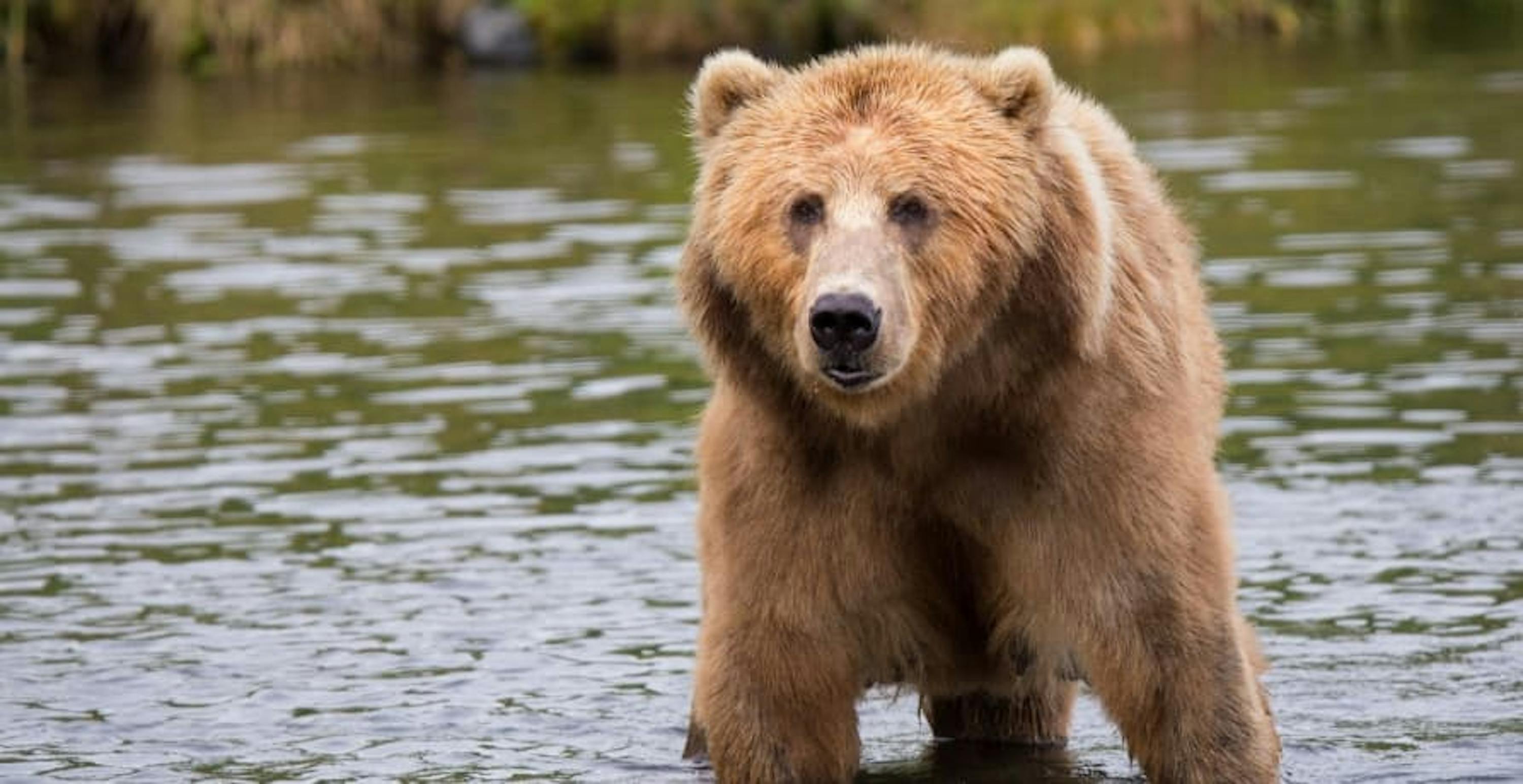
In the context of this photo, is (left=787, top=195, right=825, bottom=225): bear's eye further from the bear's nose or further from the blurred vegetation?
the blurred vegetation

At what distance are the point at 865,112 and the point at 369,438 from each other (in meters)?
7.03

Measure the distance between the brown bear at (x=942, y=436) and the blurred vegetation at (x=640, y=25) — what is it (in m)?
26.3

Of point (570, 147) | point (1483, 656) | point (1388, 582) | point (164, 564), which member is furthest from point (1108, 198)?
point (570, 147)

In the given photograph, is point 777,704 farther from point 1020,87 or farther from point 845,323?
point 1020,87

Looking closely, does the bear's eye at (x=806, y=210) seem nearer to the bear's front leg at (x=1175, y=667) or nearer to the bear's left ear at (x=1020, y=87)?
the bear's left ear at (x=1020, y=87)

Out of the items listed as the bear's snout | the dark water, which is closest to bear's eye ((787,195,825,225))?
the bear's snout

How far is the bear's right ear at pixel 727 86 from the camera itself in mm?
6773

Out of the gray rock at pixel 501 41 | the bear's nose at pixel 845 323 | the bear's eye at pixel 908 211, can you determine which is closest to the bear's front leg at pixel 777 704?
the bear's nose at pixel 845 323

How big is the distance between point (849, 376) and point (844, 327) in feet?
0.40

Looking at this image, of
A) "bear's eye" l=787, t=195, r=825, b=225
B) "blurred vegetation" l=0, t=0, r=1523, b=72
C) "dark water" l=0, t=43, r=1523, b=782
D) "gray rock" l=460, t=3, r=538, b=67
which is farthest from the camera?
"gray rock" l=460, t=3, r=538, b=67

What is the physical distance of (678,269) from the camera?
6.71 metres

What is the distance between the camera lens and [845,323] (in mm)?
6109

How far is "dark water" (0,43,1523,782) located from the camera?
8617mm

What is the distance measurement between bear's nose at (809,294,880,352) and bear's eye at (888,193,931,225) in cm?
38
